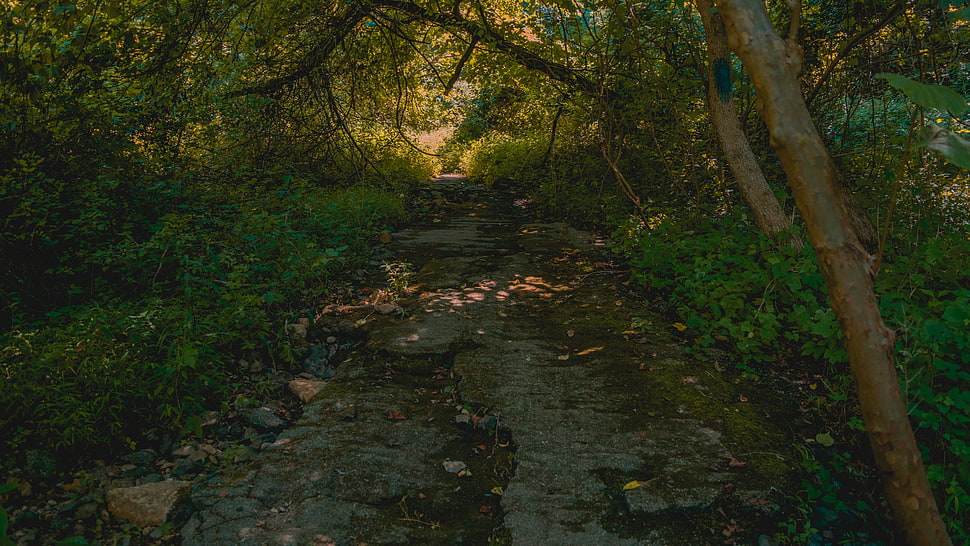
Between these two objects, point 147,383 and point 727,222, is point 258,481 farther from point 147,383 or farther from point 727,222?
point 727,222

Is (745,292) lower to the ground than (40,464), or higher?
higher

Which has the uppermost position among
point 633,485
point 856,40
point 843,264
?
point 856,40

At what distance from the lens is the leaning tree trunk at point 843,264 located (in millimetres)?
1539

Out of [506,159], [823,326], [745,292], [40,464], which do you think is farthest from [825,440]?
[506,159]

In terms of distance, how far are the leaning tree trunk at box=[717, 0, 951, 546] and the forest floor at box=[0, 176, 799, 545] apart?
0.67 metres

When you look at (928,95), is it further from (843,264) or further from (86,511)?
(86,511)

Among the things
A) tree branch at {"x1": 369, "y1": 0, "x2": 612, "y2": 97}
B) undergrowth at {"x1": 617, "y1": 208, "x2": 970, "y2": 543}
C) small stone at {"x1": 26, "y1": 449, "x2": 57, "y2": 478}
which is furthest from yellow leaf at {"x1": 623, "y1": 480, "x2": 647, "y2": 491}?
tree branch at {"x1": 369, "y1": 0, "x2": 612, "y2": 97}

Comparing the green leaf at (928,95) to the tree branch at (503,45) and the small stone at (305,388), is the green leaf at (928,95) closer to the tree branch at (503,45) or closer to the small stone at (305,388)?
the small stone at (305,388)

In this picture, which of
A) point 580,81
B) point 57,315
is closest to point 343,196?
point 580,81

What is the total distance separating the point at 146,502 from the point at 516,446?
160 centimetres

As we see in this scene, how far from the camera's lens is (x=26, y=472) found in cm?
230

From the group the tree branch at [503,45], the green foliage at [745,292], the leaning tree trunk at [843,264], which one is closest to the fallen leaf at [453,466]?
the leaning tree trunk at [843,264]

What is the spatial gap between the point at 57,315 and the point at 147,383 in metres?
1.28

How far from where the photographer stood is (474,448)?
2.75m
